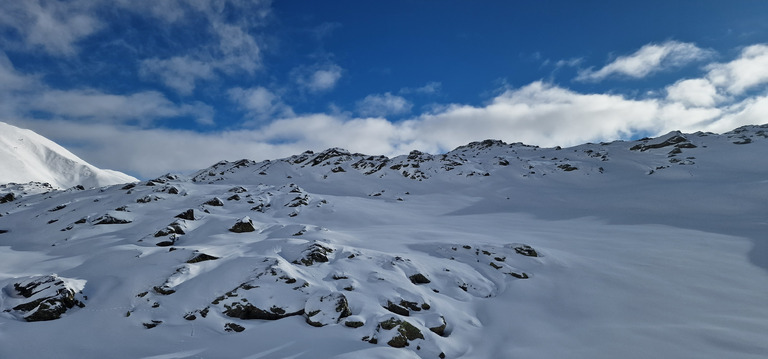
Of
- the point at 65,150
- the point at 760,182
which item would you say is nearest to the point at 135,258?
the point at 760,182

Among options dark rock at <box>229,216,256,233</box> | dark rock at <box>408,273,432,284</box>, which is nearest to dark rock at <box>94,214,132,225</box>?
dark rock at <box>229,216,256,233</box>

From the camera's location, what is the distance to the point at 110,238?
16156 mm

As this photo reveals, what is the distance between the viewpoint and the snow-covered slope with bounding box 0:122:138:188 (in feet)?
366

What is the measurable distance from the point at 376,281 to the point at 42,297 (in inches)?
354

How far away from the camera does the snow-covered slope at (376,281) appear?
7.92 m

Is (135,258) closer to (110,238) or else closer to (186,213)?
(110,238)

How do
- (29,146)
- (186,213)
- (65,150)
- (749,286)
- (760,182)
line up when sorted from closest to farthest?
(749,286), (186,213), (760,182), (29,146), (65,150)

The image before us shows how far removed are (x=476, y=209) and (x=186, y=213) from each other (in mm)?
22223

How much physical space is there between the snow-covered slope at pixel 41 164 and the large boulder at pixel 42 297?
137210mm

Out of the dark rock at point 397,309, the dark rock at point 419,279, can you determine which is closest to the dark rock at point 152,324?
the dark rock at point 397,309

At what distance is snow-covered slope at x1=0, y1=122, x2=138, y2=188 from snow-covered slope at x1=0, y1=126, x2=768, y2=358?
124790 millimetres

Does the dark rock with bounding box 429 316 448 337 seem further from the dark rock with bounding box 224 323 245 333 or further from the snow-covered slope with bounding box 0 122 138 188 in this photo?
the snow-covered slope with bounding box 0 122 138 188

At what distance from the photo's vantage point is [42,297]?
8984 millimetres

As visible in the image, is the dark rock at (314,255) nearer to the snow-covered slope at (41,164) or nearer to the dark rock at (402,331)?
the dark rock at (402,331)
